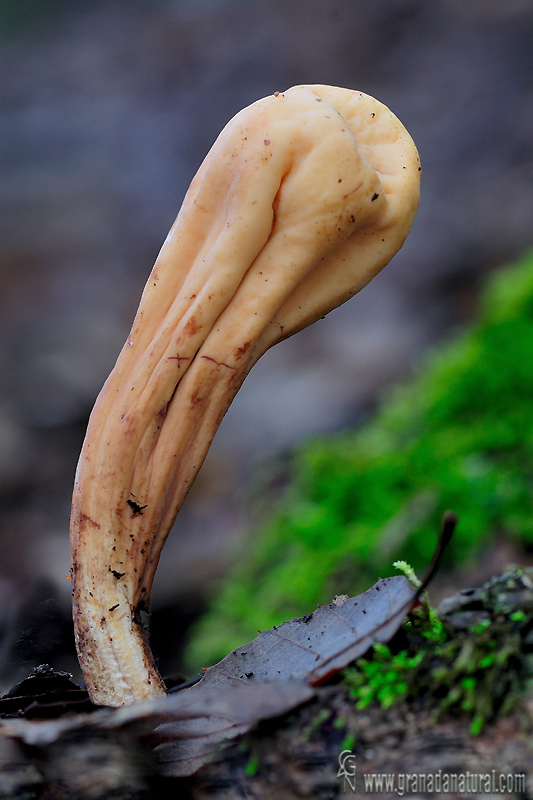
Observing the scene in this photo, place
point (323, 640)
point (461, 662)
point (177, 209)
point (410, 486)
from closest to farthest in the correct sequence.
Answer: point (461, 662) < point (323, 640) < point (410, 486) < point (177, 209)

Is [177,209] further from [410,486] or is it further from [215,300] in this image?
[215,300]

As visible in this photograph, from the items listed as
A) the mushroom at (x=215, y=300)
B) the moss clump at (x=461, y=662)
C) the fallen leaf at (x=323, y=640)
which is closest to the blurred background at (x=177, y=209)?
the mushroom at (x=215, y=300)

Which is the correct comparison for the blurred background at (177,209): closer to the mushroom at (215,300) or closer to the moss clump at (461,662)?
the mushroom at (215,300)

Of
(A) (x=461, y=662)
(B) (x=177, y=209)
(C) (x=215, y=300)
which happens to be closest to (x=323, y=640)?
(A) (x=461, y=662)

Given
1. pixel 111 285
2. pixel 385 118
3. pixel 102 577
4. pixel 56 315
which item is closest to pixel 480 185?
pixel 111 285

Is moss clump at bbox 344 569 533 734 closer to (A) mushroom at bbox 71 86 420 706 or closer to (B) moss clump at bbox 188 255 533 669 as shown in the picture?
(A) mushroom at bbox 71 86 420 706

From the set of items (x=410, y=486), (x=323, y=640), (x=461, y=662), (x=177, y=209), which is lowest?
(x=461, y=662)
